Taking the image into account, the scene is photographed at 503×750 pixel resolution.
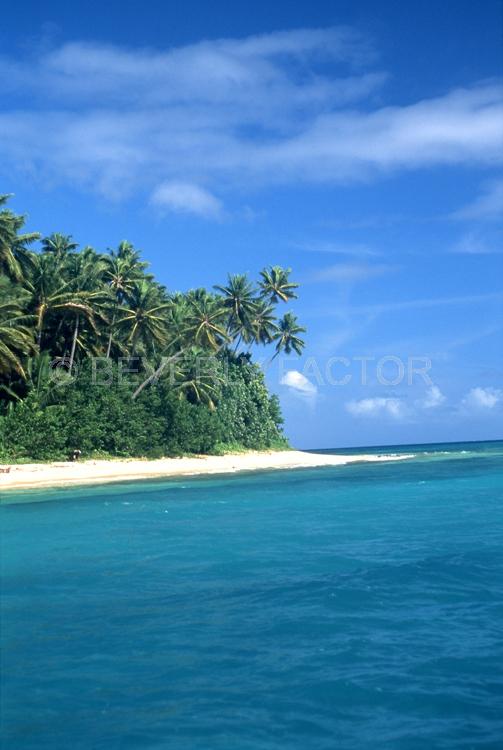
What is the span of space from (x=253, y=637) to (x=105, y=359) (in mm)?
34014

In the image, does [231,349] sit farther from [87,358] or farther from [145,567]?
[145,567]

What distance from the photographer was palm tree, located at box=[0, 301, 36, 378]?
3100 centimetres

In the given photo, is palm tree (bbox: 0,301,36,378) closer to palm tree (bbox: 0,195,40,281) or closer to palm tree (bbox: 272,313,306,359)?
palm tree (bbox: 0,195,40,281)

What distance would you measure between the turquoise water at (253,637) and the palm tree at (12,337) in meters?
16.6

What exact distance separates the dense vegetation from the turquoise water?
1873 centimetres

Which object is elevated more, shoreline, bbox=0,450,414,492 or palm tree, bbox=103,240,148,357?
palm tree, bbox=103,240,148,357

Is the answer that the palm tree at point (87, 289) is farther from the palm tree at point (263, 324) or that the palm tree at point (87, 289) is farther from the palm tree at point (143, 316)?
the palm tree at point (263, 324)

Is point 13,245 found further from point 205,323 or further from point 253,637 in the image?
point 253,637

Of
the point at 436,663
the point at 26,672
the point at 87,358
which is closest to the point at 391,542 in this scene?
the point at 436,663

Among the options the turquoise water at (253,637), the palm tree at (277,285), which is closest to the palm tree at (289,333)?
the palm tree at (277,285)

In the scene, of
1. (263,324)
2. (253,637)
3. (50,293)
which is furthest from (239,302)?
(253,637)

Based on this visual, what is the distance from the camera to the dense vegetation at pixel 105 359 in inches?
1344

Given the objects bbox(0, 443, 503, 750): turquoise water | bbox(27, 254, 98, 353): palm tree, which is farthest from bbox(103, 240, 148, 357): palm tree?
bbox(0, 443, 503, 750): turquoise water

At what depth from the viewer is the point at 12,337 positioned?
31109 millimetres
